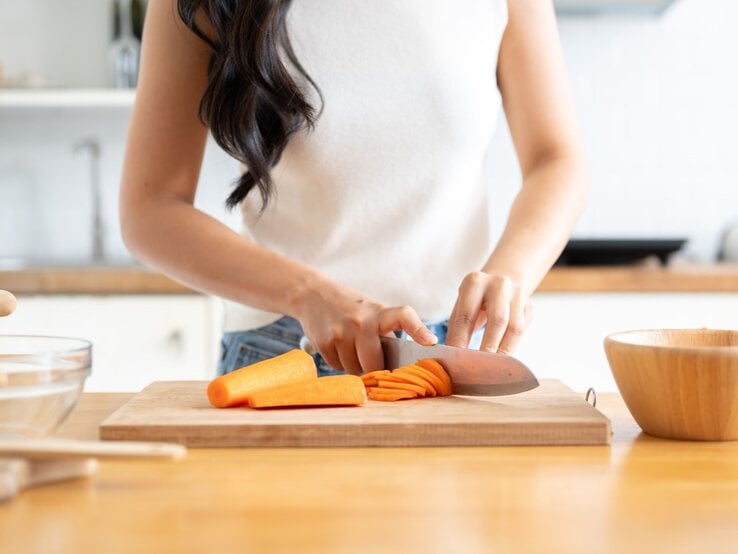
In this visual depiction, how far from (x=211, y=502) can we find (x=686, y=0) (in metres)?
2.81

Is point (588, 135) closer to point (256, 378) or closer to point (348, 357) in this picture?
point (348, 357)

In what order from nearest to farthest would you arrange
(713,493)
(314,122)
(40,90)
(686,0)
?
1. (713,493)
2. (314,122)
3. (40,90)
4. (686,0)

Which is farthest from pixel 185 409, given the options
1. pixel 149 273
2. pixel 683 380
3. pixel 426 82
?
pixel 149 273

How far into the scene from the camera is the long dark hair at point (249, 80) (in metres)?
1.23


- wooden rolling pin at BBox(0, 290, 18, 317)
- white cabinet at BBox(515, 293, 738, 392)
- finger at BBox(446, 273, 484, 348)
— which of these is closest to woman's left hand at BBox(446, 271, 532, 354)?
finger at BBox(446, 273, 484, 348)

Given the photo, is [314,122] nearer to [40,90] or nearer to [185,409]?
[185,409]

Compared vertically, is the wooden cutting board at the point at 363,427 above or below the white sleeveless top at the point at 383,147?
below

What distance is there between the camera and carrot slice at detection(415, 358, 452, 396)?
3.25 feet

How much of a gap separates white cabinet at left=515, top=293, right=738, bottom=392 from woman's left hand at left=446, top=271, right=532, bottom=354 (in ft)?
4.37

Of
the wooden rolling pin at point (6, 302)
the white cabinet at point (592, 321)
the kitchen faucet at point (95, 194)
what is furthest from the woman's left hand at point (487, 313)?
the kitchen faucet at point (95, 194)

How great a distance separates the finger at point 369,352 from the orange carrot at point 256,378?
0.07m

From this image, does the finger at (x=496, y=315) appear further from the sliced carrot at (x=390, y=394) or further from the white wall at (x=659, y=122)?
the white wall at (x=659, y=122)

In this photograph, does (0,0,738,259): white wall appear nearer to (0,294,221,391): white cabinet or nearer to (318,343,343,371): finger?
(0,294,221,391): white cabinet

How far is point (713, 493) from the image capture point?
700 mm
